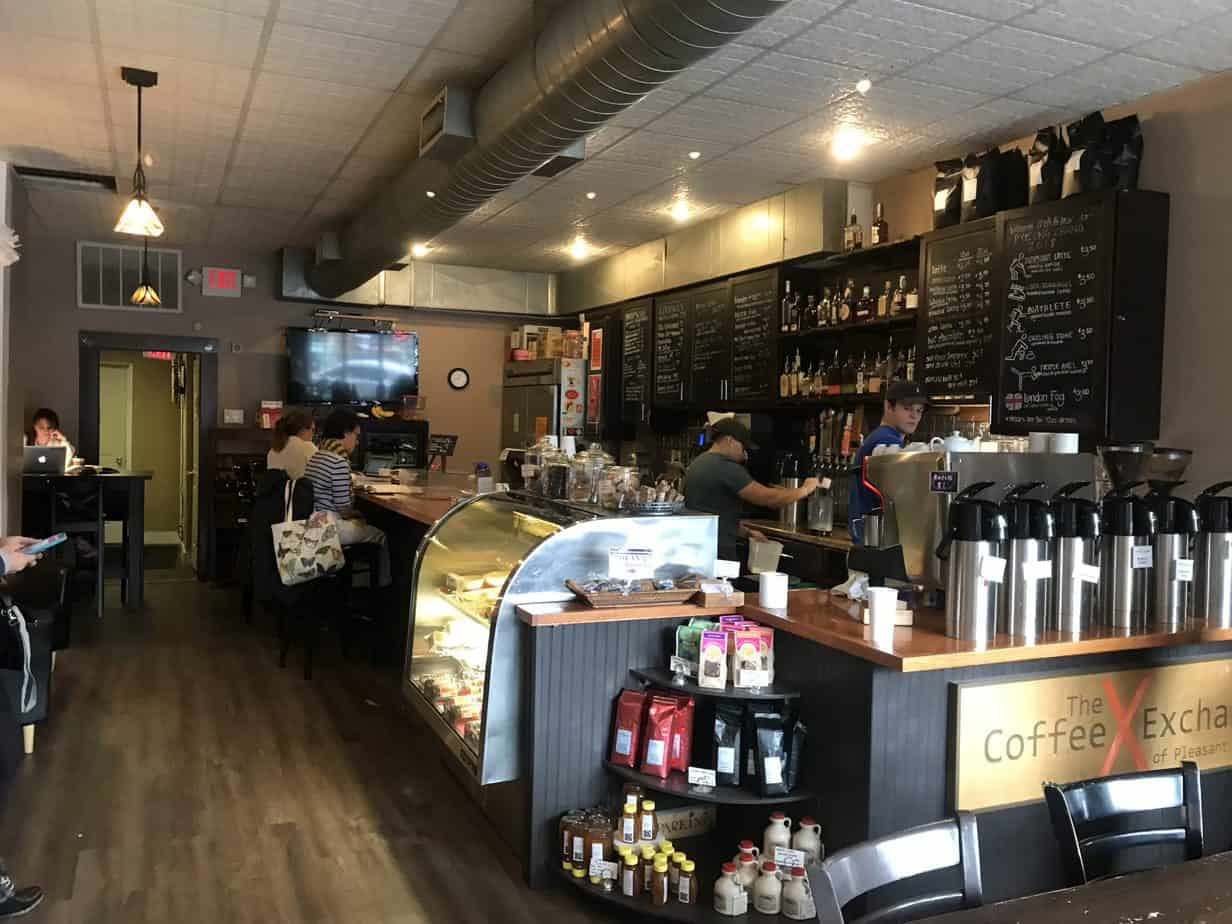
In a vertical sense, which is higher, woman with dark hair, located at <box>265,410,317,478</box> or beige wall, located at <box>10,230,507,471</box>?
beige wall, located at <box>10,230,507,471</box>

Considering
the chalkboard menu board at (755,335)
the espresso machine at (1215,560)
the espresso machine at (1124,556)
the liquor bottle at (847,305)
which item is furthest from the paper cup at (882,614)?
the chalkboard menu board at (755,335)

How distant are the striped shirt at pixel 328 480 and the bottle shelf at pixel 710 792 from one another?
3.34 meters

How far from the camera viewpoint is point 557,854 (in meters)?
3.20

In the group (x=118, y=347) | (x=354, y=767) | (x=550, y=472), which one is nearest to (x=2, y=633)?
(x=354, y=767)

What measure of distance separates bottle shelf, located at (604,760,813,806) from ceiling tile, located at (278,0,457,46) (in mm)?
2896

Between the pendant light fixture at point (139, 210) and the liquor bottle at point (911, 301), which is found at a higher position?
the pendant light fixture at point (139, 210)

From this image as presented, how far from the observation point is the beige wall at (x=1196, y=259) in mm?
4285

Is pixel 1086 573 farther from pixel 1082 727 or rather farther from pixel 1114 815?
pixel 1114 815

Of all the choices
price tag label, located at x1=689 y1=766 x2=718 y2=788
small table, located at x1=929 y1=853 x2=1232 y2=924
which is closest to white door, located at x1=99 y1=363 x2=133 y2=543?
price tag label, located at x1=689 y1=766 x2=718 y2=788

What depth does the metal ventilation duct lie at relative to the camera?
3002mm

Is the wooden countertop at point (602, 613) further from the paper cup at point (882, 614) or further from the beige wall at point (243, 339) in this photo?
the beige wall at point (243, 339)

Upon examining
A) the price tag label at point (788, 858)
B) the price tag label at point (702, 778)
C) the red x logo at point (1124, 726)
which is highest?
the red x logo at point (1124, 726)

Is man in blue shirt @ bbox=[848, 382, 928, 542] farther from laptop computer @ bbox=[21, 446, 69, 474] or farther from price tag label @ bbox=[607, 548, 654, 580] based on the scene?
laptop computer @ bbox=[21, 446, 69, 474]

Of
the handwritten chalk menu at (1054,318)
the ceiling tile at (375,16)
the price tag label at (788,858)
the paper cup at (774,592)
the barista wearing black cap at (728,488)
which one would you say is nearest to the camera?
the price tag label at (788,858)
